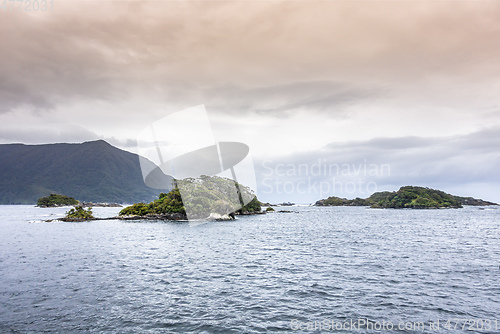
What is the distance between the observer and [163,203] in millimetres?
129125

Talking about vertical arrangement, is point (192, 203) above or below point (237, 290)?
above

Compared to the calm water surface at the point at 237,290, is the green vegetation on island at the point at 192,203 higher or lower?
higher

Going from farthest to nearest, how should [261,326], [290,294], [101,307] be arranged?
[290,294], [101,307], [261,326]

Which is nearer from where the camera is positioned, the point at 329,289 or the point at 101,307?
the point at 101,307

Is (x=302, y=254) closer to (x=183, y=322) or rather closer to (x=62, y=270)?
(x=183, y=322)

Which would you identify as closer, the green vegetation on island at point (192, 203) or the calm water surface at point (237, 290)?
the calm water surface at point (237, 290)

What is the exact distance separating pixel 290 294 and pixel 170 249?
29.7 metres

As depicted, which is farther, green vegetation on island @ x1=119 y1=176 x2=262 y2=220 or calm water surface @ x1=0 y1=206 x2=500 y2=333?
green vegetation on island @ x1=119 y1=176 x2=262 y2=220

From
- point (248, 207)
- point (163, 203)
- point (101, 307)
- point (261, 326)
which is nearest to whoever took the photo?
point (261, 326)

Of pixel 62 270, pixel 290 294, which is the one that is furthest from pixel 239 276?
pixel 62 270

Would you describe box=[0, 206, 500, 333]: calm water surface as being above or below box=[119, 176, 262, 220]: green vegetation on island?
below

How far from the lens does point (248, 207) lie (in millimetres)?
174875

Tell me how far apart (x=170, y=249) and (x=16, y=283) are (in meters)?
22.8

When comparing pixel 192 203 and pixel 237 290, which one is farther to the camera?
pixel 192 203
